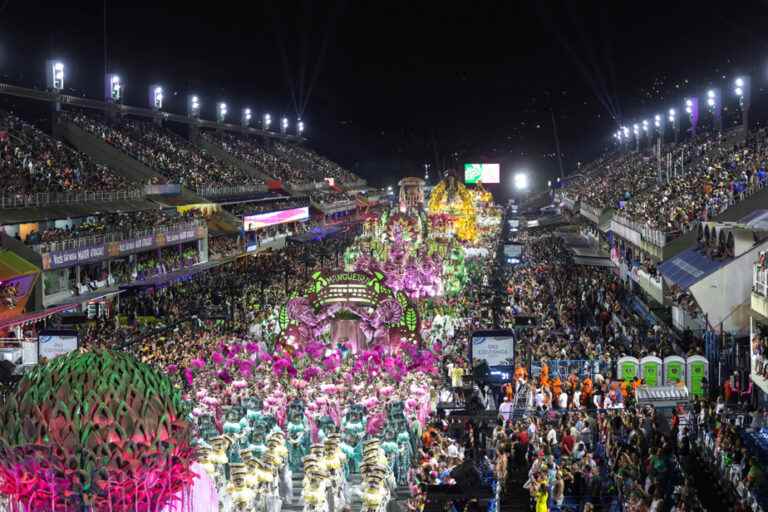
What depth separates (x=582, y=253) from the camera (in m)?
50.9

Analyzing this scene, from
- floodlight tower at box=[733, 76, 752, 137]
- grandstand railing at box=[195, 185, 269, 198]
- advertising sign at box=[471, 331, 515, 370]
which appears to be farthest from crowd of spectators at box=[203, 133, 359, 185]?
advertising sign at box=[471, 331, 515, 370]

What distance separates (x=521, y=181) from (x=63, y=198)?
87972mm

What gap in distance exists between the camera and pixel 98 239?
4112 centimetres

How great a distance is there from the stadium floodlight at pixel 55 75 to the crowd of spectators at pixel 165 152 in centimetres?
158

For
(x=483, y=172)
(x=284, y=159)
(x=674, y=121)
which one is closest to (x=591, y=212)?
(x=674, y=121)

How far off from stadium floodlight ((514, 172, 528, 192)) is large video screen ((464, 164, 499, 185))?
3.84m

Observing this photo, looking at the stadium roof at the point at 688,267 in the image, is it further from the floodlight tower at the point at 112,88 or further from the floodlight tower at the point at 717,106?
the floodlight tower at the point at 112,88

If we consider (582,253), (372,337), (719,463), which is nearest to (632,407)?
(719,463)

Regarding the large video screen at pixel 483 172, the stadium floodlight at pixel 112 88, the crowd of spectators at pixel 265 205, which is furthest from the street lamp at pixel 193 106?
the large video screen at pixel 483 172

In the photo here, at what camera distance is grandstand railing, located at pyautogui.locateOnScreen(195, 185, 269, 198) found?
66500 mm

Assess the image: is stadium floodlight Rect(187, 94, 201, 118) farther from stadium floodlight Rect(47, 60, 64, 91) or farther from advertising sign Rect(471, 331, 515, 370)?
advertising sign Rect(471, 331, 515, 370)

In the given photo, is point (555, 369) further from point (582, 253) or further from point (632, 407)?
point (582, 253)

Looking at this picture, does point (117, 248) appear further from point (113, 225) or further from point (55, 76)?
point (55, 76)

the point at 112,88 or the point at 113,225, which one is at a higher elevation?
the point at 112,88
